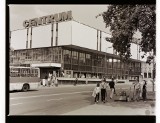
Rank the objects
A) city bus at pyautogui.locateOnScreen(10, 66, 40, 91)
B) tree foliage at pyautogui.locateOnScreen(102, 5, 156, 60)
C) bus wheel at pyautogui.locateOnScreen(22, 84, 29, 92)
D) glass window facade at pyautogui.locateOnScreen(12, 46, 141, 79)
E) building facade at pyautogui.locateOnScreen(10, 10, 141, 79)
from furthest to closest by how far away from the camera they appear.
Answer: glass window facade at pyautogui.locateOnScreen(12, 46, 141, 79), building facade at pyautogui.locateOnScreen(10, 10, 141, 79), bus wheel at pyautogui.locateOnScreen(22, 84, 29, 92), city bus at pyautogui.locateOnScreen(10, 66, 40, 91), tree foliage at pyautogui.locateOnScreen(102, 5, 156, 60)

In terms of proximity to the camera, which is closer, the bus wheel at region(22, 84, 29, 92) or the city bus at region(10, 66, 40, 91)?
the city bus at region(10, 66, 40, 91)

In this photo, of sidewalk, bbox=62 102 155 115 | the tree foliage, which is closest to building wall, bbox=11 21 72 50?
the tree foliage

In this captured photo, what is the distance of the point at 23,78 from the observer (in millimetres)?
26734

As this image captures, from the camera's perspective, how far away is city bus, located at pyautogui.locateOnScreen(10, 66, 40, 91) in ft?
82.7

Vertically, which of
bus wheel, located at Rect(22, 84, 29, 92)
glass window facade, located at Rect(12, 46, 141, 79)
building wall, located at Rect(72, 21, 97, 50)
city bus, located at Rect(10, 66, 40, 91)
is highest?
building wall, located at Rect(72, 21, 97, 50)

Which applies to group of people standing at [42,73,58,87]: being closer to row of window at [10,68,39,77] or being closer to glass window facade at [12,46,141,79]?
glass window facade at [12,46,141,79]

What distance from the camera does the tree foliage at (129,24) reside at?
1917 cm

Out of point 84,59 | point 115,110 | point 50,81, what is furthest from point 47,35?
point 115,110

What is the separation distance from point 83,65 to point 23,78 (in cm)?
2285

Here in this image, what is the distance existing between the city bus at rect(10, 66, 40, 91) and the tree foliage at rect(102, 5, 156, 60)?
895 cm

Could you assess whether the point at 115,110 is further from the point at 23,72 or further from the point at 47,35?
the point at 47,35

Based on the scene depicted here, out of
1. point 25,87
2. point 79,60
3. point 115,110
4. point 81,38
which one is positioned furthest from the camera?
point 79,60

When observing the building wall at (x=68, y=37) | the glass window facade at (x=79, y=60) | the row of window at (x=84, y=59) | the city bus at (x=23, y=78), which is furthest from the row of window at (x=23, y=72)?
the row of window at (x=84, y=59)
